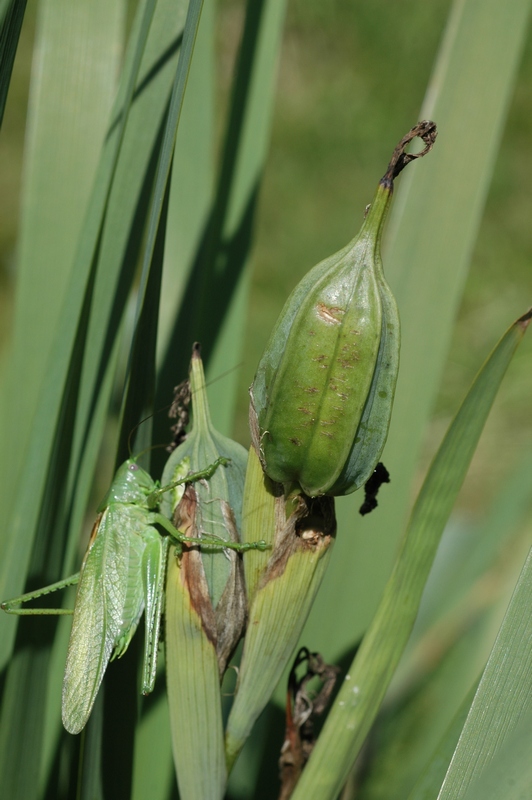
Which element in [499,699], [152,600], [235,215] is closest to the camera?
[499,699]

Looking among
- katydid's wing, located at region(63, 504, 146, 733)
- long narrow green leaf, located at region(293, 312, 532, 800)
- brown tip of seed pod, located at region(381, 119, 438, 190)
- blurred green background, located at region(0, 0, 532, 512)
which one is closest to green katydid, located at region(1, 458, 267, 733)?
katydid's wing, located at region(63, 504, 146, 733)

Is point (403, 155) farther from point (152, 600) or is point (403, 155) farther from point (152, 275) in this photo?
point (152, 600)

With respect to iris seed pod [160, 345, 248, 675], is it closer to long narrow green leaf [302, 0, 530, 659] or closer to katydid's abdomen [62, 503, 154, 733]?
katydid's abdomen [62, 503, 154, 733]

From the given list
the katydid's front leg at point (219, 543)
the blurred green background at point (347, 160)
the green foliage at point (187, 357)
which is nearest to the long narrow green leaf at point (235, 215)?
the green foliage at point (187, 357)

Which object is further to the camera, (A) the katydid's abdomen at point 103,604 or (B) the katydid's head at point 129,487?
(B) the katydid's head at point 129,487

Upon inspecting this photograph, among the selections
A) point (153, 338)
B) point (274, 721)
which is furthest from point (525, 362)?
point (153, 338)

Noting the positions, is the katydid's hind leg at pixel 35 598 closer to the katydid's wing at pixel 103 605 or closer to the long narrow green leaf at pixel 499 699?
the katydid's wing at pixel 103 605

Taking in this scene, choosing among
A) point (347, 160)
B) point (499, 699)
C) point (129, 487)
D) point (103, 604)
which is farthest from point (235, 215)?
point (347, 160)

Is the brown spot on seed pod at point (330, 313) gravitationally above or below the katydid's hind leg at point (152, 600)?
above
